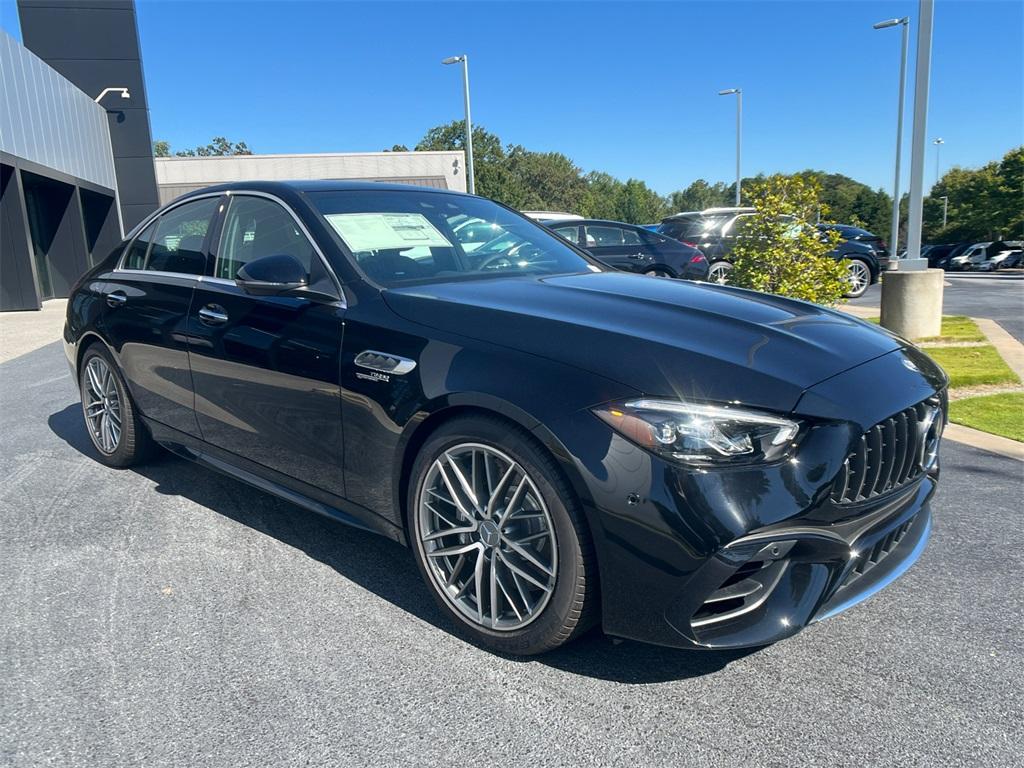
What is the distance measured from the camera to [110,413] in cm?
464

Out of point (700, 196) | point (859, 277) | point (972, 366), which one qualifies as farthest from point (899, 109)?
point (700, 196)

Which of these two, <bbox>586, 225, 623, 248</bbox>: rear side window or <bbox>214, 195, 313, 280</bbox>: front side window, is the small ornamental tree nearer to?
<bbox>586, 225, 623, 248</bbox>: rear side window

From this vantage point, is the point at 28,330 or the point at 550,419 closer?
the point at 550,419

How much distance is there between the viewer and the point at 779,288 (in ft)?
24.3

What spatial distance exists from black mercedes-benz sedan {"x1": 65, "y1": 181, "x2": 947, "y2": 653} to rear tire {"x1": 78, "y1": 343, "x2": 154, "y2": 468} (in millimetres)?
821

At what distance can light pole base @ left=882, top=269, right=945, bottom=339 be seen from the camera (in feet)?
28.3

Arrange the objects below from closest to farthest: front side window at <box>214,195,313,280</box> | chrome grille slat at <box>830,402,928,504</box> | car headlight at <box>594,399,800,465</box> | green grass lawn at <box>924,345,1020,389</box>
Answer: car headlight at <box>594,399,800,465</box> < chrome grille slat at <box>830,402,928,504</box> < front side window at <box>214,195,313,280</box> < green grass lawn at <box>924,345,1020,389</box>

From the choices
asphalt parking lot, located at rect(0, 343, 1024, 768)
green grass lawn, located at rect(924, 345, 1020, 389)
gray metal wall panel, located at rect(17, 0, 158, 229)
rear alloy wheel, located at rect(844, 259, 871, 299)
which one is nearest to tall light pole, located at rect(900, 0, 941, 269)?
green grass lawn, located at rect(924, 345, 1020, 389)

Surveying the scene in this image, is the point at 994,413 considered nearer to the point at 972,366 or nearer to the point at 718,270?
the point at 972,366

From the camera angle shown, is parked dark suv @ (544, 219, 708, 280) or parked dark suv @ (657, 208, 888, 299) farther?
parked dark suv @ (657, 208, 888, 299)

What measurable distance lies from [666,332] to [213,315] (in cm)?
214

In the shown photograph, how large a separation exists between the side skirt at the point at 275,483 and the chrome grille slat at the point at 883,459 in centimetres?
156

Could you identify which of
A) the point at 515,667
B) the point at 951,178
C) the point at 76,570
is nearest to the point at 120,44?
the point at 76,570

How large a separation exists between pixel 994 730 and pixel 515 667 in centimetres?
141
